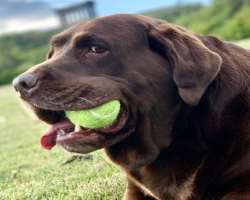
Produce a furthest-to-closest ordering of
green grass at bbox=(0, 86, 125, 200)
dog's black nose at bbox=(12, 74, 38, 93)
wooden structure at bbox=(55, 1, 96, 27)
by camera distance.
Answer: wooden structure at bbox=(55, 1, 96, 27), green grass at bbox=(0, 86, 125, 200), dog's black nose at bbox=(12, 74, 38, 93)

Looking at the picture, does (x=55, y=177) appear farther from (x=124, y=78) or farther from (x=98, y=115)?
(x=124, y=78)

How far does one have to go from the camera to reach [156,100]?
333 cm

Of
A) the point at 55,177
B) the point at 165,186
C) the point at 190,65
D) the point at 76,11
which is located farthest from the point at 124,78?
the point at 76,11

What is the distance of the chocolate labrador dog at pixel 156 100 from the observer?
3230 millimetres

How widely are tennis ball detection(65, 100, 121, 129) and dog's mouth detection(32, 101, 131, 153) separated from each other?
3 cm

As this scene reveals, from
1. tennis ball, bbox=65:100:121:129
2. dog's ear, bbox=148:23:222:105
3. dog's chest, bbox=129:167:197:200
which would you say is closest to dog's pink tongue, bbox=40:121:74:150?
tennis ball, bbox=65:100:121:129

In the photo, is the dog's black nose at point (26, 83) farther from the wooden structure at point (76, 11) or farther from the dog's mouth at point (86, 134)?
the wooden structure at point (76, 11)

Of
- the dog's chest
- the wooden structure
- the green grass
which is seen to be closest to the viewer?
the dog's chest

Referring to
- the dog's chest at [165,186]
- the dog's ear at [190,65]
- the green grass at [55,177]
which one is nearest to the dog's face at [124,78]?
the dog's ear at [190,65]

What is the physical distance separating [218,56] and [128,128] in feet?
2.13

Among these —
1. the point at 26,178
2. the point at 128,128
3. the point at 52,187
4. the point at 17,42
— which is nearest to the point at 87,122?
the point at 128,128

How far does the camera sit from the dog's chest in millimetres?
3496

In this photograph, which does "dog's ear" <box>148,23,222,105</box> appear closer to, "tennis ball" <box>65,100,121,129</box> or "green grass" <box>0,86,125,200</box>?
"tennis ball" <box>65,100,121,129</box>

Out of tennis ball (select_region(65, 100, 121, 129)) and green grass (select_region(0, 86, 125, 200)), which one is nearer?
tennis ball (select_region(65, 100, 121, 129))
